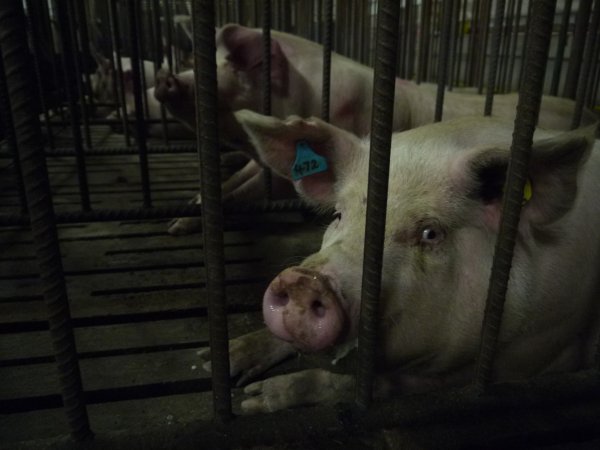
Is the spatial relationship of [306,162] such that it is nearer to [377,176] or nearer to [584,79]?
[377,176]

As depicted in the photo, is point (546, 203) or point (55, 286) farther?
point (546, 203)

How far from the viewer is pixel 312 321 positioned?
120 cm

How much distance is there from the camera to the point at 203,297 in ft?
7.26

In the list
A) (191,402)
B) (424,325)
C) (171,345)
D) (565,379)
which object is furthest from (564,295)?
(171,345)

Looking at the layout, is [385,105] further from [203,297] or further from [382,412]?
[203,297]

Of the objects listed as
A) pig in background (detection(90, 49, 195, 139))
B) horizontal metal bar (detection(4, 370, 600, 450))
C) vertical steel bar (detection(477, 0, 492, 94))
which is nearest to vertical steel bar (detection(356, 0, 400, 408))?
horizontal metal bar (detection(4, 370, 600, 450))

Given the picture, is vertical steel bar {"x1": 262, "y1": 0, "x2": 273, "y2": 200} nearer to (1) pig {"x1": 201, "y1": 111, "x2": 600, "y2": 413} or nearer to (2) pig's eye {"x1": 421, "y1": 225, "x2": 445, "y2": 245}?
(1) pig {"x1": 201, "y1": 111, "x2": 600, "y2": 413}

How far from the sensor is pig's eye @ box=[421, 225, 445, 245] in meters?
1.41

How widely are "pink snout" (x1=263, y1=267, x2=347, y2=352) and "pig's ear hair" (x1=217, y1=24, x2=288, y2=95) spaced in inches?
88.9

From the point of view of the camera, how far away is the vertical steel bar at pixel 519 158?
0.99 metres

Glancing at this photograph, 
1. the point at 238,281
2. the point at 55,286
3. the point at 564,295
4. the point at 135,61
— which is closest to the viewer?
the point at 55,286

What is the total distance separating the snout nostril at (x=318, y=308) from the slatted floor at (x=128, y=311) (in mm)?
569

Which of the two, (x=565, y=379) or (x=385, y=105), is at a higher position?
(x=385, y=105)

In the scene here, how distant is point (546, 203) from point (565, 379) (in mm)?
441
